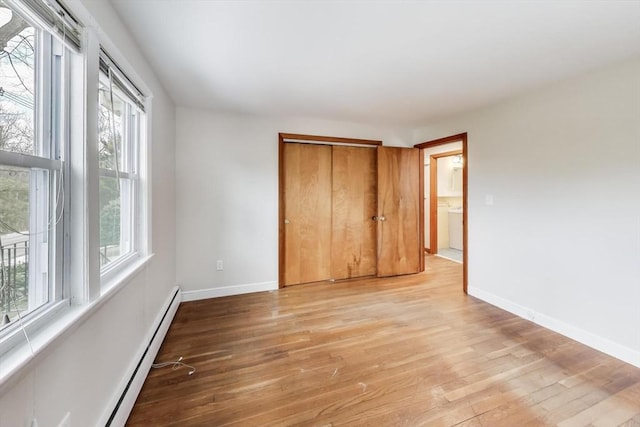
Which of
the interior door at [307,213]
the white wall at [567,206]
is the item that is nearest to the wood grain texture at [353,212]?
the interior door at [307,213]

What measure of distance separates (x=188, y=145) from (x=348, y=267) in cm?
264

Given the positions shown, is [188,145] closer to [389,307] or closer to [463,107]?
[389,307]

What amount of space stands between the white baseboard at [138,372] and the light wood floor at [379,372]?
2.4 inches

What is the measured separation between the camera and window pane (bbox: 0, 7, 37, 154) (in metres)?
0.82

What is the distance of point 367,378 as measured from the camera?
5.72ft

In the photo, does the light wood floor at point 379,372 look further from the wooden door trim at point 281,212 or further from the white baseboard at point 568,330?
the wooden door trim at point 281,212

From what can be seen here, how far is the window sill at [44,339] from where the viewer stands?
72 centimetres

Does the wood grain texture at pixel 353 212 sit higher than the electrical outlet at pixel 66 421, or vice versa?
the wood grain texture at pixel 353 212

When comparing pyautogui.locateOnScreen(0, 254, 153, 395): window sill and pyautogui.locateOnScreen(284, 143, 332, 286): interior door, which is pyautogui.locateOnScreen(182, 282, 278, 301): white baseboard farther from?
pyautogui.locateOnScreen(0, 254, 153, 395): window sill

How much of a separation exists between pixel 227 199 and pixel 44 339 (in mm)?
2413

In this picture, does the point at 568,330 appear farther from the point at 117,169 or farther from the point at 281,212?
the point at 117,169

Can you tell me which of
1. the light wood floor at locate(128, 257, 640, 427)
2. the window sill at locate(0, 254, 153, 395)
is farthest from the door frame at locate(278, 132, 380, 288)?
the window sill at locate(0, 254, 153, 395)

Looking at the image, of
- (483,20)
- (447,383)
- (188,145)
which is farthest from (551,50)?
(188,145)

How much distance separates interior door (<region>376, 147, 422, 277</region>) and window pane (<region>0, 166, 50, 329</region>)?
134 inches
